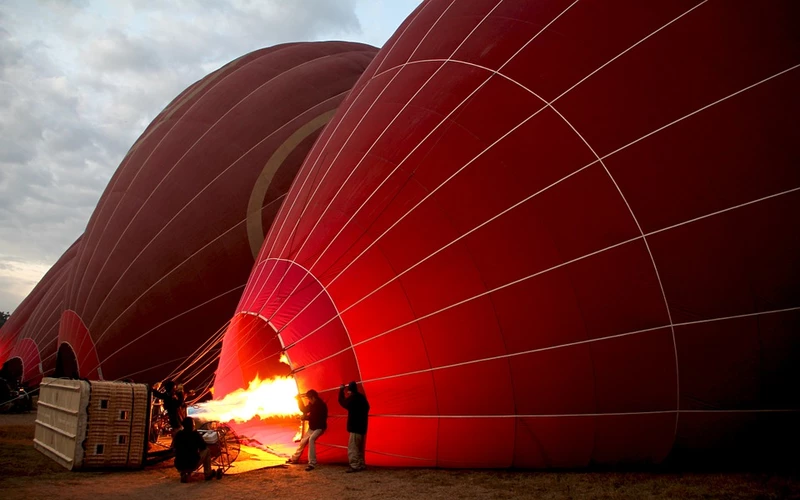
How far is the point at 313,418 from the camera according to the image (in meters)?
5.08

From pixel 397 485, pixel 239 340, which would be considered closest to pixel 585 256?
pixel 397 485

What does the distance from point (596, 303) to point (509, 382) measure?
85 cm

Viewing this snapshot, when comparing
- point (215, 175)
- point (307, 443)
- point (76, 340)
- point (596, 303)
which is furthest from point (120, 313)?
point (596, 303)

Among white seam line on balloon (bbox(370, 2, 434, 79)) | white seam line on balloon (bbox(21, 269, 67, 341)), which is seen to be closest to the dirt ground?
white seam line on balloon (bbox(370, 2, 434, 79))

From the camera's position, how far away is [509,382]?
A: 4.64 m

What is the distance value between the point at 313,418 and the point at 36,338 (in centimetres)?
964

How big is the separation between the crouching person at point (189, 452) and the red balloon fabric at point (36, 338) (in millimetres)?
7439

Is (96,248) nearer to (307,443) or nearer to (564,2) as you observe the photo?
(307,443)

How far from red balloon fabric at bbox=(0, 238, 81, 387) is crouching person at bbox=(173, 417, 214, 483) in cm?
744

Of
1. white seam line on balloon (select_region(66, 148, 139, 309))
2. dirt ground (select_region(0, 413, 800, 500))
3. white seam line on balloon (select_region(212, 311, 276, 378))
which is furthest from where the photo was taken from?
white seam line on balloon (select_region(66, 148, 139, 309))

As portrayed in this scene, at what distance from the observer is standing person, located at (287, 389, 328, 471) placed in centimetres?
506

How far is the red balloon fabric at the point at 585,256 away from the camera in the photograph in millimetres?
4355

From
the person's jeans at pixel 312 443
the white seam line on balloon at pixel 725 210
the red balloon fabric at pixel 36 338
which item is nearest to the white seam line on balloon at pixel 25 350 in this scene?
the red balloon fabric at pixel 36 338

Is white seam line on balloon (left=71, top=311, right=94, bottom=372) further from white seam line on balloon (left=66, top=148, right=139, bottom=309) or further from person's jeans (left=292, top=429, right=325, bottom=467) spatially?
person's jeans (left=292, top=429, right=325, bottom=467)
